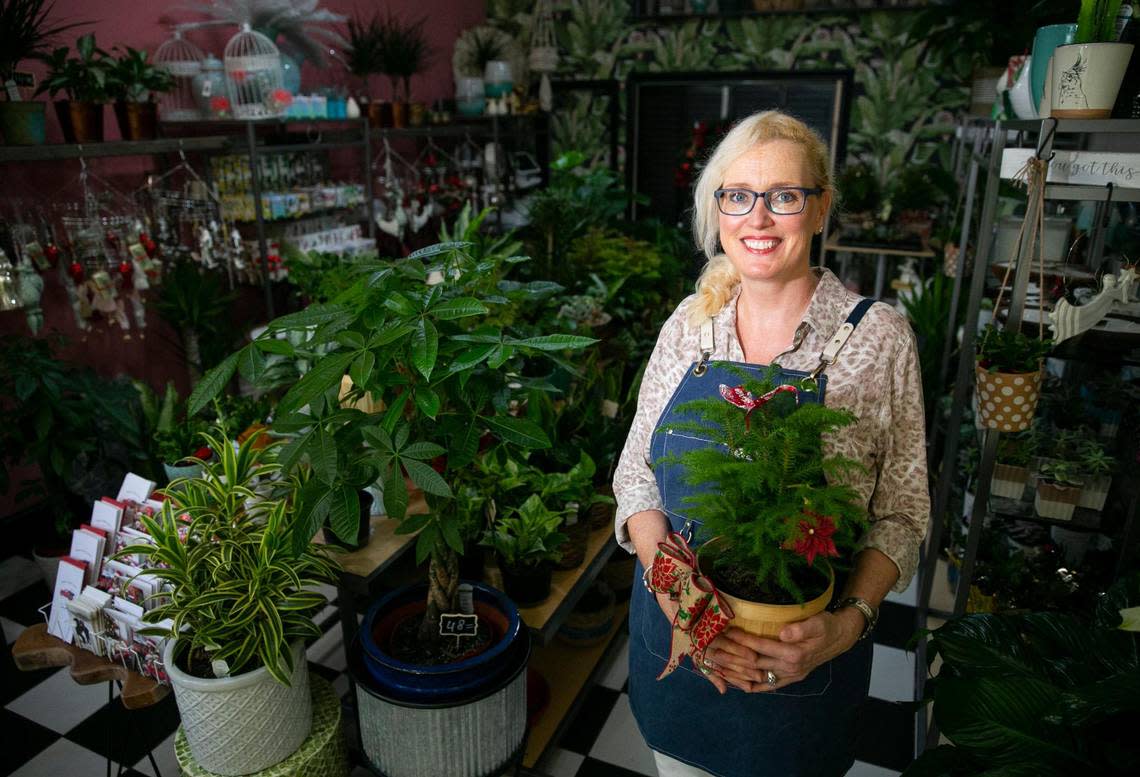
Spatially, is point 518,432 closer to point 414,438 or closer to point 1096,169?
point 414,438

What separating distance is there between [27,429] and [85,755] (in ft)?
3.66

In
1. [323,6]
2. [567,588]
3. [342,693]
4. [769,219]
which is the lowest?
[342,693]

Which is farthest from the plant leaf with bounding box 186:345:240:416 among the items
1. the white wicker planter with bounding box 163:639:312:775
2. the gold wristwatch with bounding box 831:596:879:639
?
the gold wristwatch with bounding box 831:596:879:639

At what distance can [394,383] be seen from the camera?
1417 millimetres

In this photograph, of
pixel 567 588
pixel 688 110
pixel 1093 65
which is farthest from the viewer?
pixel 688 110

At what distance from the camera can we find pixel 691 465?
111 cm

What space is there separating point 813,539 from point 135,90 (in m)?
3.29

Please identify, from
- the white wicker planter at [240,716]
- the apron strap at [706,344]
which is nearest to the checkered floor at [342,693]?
the white wicker planter at [240,716]

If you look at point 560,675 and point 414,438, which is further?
point 560,675

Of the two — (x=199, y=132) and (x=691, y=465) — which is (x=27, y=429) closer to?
(x=199, y=132)

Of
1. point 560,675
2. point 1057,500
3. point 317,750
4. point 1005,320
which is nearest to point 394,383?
point 317,750

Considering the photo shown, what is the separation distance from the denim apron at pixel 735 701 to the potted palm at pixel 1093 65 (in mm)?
772

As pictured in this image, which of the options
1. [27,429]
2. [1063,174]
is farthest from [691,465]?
[27,429]

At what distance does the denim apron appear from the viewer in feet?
4.16
